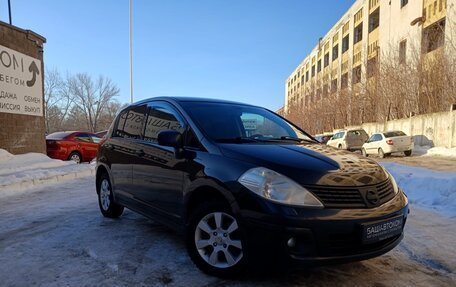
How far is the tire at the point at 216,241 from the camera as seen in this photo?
10.7 ft

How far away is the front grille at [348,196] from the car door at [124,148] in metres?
2.71

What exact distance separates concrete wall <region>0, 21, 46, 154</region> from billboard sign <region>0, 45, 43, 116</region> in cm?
19

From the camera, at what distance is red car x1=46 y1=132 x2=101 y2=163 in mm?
15914

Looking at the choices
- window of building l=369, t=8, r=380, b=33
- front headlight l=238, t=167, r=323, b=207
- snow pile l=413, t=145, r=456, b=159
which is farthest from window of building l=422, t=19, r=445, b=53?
front headlight l=238, t=167, r=323, b=207

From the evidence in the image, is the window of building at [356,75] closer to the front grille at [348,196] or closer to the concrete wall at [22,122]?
the concrete wall at [22,122]

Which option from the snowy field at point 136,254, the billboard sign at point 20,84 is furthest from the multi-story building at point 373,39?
the snowy field at point 136,254

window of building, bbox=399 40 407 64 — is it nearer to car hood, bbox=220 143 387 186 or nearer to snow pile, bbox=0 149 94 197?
snow pile, bbox=0 149 94 197

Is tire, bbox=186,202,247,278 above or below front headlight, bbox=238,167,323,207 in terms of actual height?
A: below

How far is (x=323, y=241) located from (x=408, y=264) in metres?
1.58

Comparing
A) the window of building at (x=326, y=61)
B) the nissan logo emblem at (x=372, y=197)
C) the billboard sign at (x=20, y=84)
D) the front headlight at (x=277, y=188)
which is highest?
the window of building at (x=326, y=61)

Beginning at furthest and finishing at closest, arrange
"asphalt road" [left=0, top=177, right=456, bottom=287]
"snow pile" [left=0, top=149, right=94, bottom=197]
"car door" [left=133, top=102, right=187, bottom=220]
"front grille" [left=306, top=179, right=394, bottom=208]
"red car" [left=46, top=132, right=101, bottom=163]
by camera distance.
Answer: "red car" [left=46, top=132, right=101, bottom=163], "snow pile" [left=0, top=149, right=94, bottom=197], "car door" [left=133, top=102, right=187, bottom=220], "asphalt road" [left=0, top=177, right=456, bottom=287], "front grille" [left=306, top=179, right=394, bottom=208]

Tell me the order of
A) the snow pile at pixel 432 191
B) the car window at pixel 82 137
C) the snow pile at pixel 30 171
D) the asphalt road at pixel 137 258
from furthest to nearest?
the car window at pixel 82 137, the snow pile at pixel 30 171, the snow pile at pixel 432 191, the asphalt road at pixel 137 258

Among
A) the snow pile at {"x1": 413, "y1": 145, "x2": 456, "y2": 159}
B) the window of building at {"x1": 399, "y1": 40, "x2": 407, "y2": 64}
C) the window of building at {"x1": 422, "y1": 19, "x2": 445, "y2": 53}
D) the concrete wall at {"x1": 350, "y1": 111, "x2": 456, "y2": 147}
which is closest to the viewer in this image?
the snow pile at {"x1": 413, "y1": 145, "x2": 456, "y2": 159}

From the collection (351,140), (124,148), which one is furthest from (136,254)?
(351,140)
